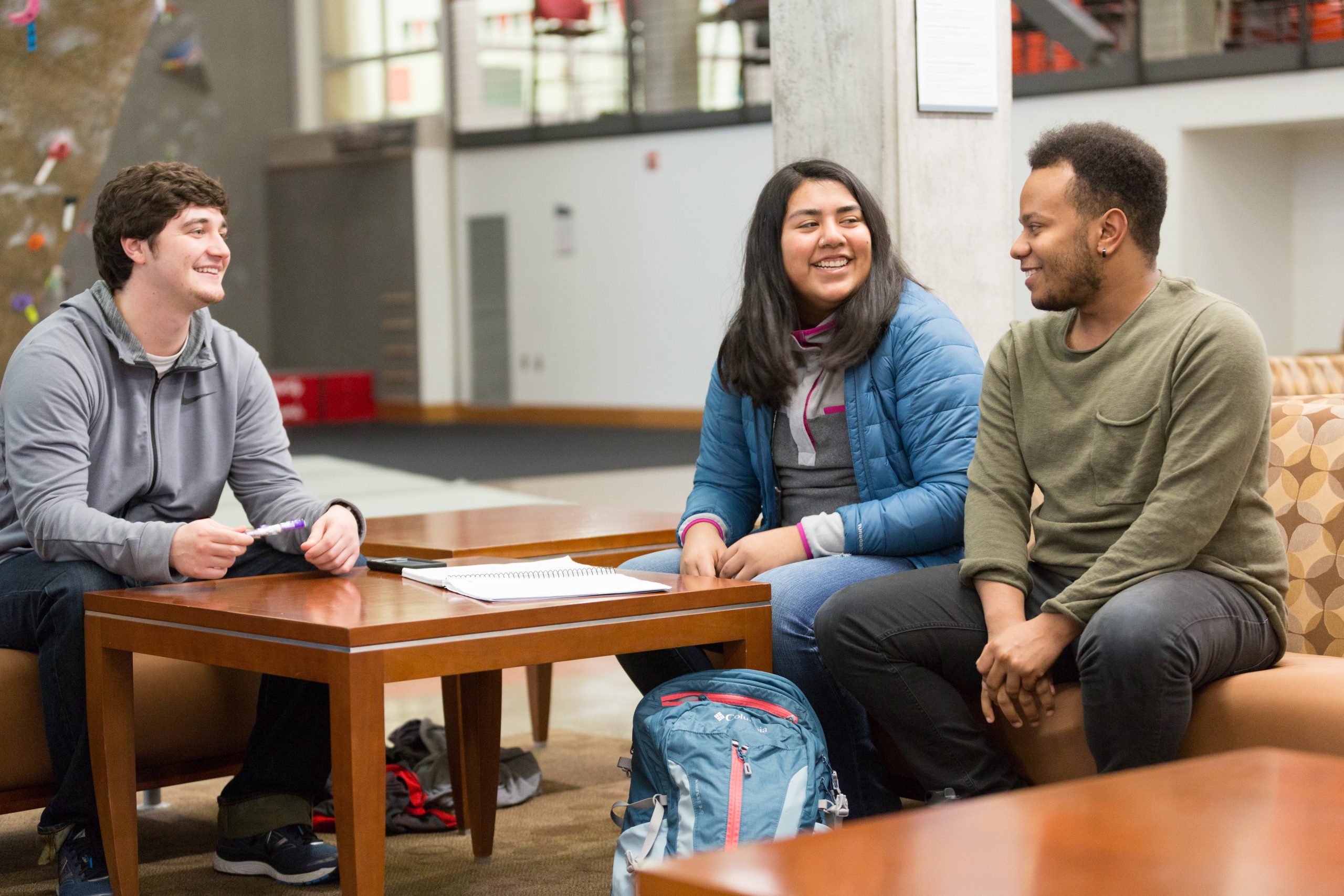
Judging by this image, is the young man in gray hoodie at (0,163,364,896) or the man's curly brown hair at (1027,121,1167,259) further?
the young man in gray hoodie at (0,163,364,896)

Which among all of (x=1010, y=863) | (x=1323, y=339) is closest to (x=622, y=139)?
(x=1323, y=339)

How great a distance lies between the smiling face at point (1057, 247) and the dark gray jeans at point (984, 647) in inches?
15.7

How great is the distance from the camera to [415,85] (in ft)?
50.0

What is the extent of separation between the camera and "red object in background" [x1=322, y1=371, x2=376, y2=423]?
1525cm

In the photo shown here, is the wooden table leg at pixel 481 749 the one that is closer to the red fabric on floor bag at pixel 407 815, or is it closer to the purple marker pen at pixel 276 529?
the red fabric on floor bag at pixel 407 815

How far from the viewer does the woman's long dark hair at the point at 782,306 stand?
2.55 metres

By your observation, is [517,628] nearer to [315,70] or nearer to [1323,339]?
[1323,339]

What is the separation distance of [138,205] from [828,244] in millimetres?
1118

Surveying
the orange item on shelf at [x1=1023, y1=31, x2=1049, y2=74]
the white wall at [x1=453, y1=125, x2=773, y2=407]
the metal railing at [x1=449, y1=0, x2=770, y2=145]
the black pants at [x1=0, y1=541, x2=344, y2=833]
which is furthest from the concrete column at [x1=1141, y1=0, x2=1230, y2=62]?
the black pants at [x1=0, y1=541, x2=344, y2=833]

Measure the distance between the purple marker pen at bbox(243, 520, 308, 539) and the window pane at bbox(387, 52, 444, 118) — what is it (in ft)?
42.6

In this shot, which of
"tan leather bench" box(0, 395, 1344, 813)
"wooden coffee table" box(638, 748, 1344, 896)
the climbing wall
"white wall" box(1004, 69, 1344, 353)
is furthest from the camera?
"white wall" box(1004, 69, 1344, 353)

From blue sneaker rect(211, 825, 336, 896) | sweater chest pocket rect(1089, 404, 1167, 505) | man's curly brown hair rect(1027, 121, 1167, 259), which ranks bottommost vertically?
blue sneaker rect(211, 825, 336, 896)

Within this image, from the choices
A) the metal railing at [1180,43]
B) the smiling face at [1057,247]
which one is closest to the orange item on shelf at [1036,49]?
the metal railing at [1180,43]

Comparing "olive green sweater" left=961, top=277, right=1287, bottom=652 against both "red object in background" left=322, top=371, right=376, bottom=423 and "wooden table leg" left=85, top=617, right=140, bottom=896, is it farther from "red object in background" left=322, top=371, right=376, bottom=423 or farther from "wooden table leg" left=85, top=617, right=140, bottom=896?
"red object in background" left=322, top=371, right=376, bottom=423
